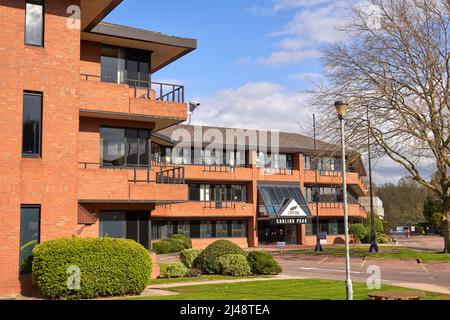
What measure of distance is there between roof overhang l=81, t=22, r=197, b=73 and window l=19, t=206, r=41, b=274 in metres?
8.05

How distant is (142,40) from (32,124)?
6.95 metres

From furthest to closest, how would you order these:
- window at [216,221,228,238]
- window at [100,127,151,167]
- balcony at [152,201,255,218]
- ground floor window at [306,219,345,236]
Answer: ground floor window at [306,219,345,236]
window at [216,221,228,238]
balcony at [152,201,255,218]
window at [100,127,151,167]

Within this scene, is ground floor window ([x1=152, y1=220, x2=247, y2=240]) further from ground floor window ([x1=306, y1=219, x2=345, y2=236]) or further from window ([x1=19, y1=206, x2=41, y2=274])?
window ([x1=19, y1=206, x2=41, y2=274])

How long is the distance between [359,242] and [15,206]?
166ft

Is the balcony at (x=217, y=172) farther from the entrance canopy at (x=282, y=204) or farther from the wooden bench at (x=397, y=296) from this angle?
the wooden bench at (x=397, y=296)

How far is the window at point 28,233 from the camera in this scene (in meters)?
17.0

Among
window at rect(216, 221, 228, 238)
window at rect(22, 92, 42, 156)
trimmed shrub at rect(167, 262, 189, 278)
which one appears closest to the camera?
window at rect(22, 92, 42, 156)

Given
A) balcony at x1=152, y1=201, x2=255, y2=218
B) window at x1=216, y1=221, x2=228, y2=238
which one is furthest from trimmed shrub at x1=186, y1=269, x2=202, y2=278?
window at x1=216, y1=221, x2=228, y2=238

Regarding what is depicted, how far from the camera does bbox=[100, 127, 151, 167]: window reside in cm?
2258

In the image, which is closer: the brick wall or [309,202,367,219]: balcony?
the brick wall

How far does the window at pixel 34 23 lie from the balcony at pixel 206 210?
32.2 m

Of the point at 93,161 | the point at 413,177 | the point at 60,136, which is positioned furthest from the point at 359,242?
the point at 60,136

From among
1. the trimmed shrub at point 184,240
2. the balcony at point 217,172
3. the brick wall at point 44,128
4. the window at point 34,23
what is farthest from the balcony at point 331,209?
the window at point 34,23

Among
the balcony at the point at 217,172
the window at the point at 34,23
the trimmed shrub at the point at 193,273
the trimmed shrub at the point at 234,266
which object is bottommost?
the trimmed shrub at the point at 193,273
